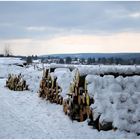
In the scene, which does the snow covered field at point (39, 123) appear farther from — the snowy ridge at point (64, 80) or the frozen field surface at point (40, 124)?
the snowy ridge at point (64, 80)

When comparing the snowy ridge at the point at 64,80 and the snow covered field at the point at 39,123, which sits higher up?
the snowy ridge at the point at 64,80

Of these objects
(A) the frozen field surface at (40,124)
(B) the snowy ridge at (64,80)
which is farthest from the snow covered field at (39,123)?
(B) the snowy ridge at (64,80)

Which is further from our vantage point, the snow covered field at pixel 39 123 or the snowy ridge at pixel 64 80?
the snowy ridge at pixel 64 80

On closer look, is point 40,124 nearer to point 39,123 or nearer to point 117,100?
point 39,123

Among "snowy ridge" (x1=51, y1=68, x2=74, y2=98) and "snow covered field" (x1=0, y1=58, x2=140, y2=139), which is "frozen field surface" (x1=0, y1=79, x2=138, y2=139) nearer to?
"snow covered field" (x1=0, y1=58, x2=140, y2=139)

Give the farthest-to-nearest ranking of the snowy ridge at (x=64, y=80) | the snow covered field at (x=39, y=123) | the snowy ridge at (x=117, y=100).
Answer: the snowy ridge at (x=64, y=80) → the snowy ridge at (x=117, y=100) → the snow covered field at (x=39, y=123)

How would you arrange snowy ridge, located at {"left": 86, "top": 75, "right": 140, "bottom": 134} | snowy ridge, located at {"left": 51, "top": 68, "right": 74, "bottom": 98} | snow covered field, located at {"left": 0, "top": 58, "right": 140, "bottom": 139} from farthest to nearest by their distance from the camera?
snowy ridge, located at {"left": 51, "top": 68, "right": 74, "bottom": 98} → snowy ridge, located at {"left": 86, "top": 75, "right": 140, "bottom": 134} → snow covered field, located at {"left": 0, "top": 58, "right": 140, "bottom": 139}

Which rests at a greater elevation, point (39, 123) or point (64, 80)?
point (64, 80)

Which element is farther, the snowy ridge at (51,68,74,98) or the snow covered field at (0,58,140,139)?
the snowy ridge at (51,68,74,98)

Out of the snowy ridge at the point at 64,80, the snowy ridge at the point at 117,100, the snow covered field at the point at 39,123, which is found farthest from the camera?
the snowy ridge at the point at 64,80

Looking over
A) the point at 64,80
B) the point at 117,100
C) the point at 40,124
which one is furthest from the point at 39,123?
the point at 64,80

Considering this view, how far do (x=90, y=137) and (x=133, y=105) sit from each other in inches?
74.4

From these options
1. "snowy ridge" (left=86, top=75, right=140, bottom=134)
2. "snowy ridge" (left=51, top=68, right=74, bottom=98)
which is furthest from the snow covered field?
"snowy ridge" (left=51, top=68, right=74, bottom=98)

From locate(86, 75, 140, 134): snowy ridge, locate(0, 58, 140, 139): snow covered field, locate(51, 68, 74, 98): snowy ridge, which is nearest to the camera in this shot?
locate(0, 58, 140, 139): snow covered field
